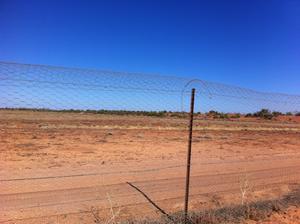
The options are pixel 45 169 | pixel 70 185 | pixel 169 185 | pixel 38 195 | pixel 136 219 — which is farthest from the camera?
pixel 45 169

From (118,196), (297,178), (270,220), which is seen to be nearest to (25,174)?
(118,196)

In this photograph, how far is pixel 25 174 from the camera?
38.3 feet

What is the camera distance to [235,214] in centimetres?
848

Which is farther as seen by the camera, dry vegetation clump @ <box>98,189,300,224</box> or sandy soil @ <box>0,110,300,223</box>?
sandy soil @ <box>0,110,300,223</box>

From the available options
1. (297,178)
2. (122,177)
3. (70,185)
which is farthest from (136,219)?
(297,178)

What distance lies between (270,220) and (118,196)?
339 centimetres

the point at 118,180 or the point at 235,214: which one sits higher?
the point at 118,180

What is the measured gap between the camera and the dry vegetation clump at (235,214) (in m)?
7.75

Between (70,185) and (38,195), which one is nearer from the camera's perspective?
(38,195)

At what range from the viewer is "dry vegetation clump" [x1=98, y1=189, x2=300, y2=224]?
25.4ft

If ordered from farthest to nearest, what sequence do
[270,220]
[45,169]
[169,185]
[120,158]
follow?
1. [120,158]
2. [45,169]
3. [169,185]
4. [270,220]

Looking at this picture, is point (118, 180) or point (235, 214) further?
point (118, 180)

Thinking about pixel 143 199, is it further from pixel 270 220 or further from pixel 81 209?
pixel 270 220

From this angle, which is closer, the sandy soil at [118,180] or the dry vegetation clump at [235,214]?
the dry vegetation clump at [235,214]
